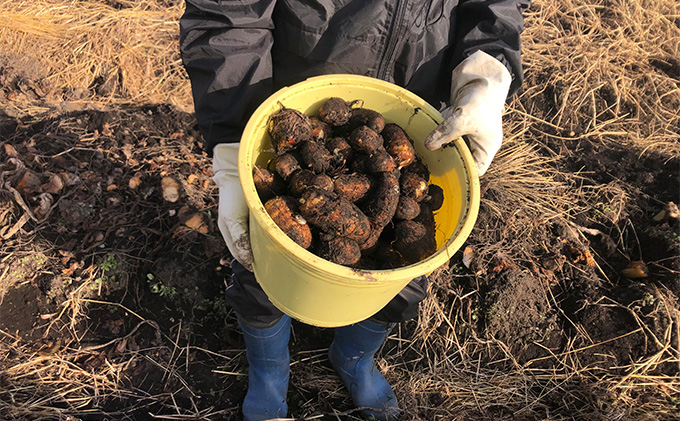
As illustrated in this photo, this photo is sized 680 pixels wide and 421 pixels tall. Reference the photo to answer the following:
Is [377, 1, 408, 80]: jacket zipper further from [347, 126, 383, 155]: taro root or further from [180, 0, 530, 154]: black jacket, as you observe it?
[347, 126, 383, 155]: taro root

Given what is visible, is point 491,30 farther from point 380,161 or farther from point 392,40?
point 380,161

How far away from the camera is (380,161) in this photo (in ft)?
4.53

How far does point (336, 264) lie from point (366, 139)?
1.63 ft

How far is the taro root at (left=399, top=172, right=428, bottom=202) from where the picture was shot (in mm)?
1413

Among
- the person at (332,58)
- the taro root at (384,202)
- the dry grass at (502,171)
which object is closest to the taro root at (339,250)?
the taro root at (384,202)

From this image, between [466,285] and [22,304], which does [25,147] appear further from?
[466,285]

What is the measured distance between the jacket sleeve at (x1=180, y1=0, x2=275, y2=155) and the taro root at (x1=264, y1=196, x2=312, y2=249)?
45 centimetres

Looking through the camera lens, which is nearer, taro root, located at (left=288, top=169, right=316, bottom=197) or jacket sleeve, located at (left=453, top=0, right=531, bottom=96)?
taro root, located at (left=288, top=169, right=316, bottom=197)

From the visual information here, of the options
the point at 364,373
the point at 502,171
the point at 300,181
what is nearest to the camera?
the point at 300,181

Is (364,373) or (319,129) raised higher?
(319,129)

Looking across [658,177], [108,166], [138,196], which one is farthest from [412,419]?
[658,177]

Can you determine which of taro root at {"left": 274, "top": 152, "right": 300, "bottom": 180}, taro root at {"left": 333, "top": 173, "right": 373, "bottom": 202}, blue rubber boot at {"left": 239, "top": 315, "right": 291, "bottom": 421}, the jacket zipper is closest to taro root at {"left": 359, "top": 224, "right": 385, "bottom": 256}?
taro root at {"left": 333, "top": 173, "right": 373, "bottom": 202}

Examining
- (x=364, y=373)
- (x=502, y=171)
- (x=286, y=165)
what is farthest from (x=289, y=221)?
(x=502, y=171)

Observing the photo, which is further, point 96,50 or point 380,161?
point 96,50
